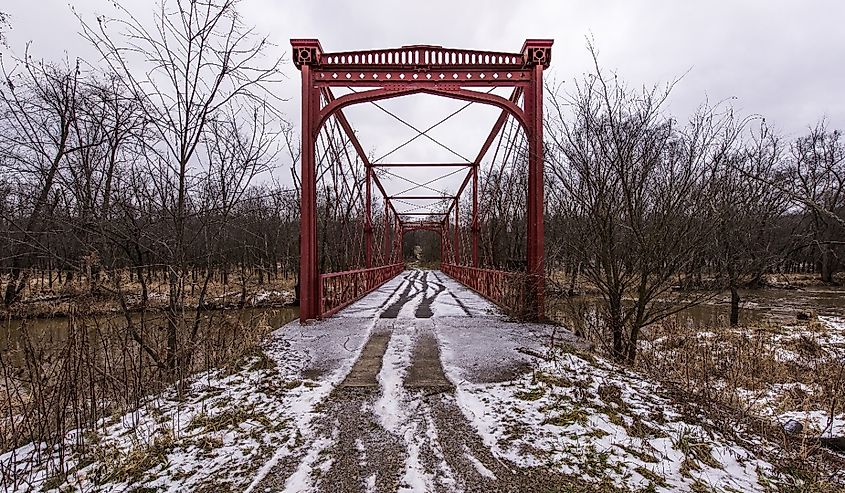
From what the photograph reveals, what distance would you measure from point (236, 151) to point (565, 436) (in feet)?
16.3

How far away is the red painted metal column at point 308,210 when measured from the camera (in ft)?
22.0

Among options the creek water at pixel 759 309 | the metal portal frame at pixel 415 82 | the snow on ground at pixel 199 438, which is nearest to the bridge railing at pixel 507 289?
the metal portal frame at pixel 415 82

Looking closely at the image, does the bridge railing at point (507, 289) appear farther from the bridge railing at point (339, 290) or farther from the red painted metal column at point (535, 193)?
the bridge railing at point (339, 290)

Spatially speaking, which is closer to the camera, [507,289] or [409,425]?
[409,425]

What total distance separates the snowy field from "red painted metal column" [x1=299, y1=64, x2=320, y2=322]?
8.52ft

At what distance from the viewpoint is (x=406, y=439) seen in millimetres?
2582

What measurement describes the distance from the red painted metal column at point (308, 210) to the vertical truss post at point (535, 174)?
330 cm

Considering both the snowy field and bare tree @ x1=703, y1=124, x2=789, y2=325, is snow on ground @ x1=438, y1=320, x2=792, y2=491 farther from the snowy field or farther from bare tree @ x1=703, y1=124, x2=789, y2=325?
bare tree @ x1=703, y1=124, x2=789, y2=325

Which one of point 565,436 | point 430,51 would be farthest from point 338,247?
point 565,436

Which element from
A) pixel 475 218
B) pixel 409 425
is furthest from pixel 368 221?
pixel 409 425

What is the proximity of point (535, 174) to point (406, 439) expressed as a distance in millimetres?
5149

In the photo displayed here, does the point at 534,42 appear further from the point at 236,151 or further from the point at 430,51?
the point at 236,151

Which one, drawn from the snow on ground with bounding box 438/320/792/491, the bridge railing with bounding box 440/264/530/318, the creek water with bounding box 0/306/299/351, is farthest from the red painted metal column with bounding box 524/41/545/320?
the creek water with bounding box 0/306/299/351

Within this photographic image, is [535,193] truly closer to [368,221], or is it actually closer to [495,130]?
[495,130]
